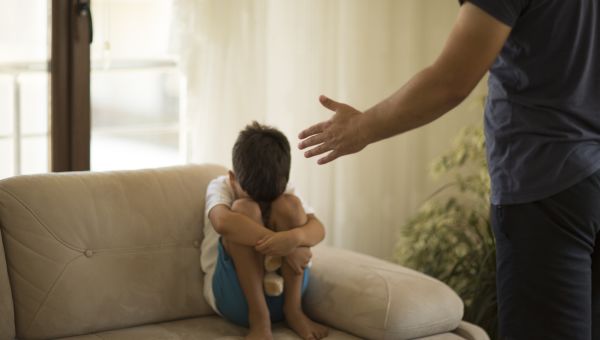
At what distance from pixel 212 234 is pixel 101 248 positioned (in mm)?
335

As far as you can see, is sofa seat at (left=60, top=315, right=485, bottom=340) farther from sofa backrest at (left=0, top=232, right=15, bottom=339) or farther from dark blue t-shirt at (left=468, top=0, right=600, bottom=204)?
dark blue t-shirt at (left=468, top=0, right=600, bottom=204)

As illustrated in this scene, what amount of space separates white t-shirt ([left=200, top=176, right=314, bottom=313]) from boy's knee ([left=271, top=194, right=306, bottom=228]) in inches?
2.4

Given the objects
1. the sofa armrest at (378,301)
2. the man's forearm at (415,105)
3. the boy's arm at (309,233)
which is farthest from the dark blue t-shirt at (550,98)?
the boy's arm at (309,233)

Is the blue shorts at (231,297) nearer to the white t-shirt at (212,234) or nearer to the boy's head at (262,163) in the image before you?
the white t-shirt at (212,234)

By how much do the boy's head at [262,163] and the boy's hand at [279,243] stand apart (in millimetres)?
143

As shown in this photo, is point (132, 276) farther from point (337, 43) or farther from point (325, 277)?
point (337, 43)

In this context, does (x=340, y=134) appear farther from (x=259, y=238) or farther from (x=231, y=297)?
(x=231, y=297)

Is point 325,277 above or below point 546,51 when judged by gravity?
below

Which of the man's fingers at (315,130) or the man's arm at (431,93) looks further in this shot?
the man's fingers at (315,130)

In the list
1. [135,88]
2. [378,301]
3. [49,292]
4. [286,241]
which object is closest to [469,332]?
[378,301]

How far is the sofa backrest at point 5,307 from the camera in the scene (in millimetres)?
2270

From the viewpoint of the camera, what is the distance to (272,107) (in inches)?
135

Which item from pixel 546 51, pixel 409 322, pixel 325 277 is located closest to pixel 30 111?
pixel 325 277

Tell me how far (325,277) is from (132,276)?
1.87 ft
